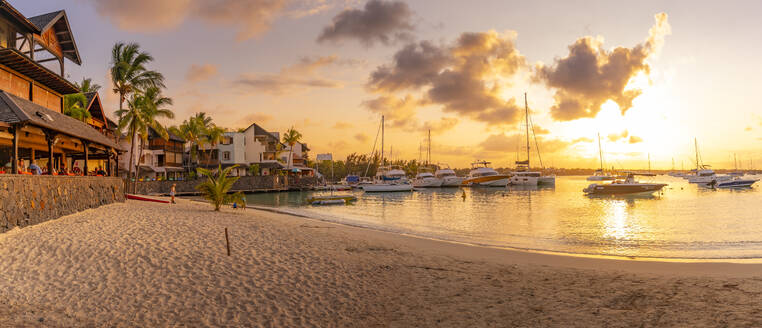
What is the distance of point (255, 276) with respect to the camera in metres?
8.90

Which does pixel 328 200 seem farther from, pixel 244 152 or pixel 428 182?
pixel 428 182

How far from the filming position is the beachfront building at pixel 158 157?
195 ft

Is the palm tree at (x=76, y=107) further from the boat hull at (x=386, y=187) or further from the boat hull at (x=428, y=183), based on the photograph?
the boat hull at (x=428, y=183)

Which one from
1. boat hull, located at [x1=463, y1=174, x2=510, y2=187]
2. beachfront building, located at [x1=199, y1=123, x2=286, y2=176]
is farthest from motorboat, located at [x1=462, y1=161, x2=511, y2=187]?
beachfront building, located at [x1=199, y1=123, x2=286, y2=176]

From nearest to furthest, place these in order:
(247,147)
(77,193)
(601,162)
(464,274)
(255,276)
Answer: (255,276) → (464,274) → (77,193) → (247,147) → (601,162)

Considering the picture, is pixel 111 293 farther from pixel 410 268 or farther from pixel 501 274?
pixel 501 274

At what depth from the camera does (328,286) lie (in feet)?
27.7

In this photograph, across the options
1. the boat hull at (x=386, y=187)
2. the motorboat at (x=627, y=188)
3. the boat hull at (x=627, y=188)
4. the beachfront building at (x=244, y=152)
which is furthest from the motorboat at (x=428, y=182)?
the boat hull at (x=627, y=188)

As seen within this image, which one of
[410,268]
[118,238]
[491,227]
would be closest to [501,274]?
[410,268]

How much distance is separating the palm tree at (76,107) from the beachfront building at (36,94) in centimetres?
294

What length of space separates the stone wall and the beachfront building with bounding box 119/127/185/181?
44.5 metres

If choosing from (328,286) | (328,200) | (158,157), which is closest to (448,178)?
(328,200)

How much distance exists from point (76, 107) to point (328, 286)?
2881cm

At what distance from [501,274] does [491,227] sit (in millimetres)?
13444
